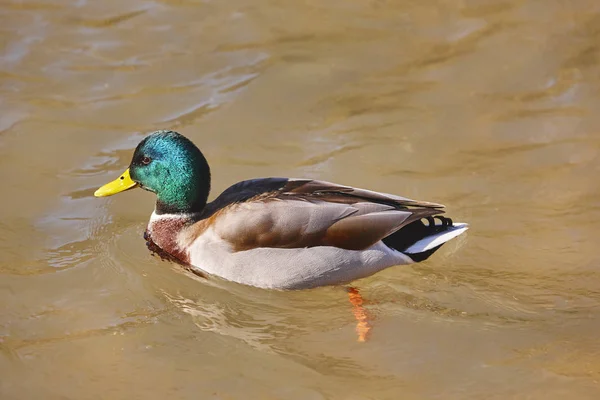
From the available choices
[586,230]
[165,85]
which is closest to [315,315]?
[586,230]

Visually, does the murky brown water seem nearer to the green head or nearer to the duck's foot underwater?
the duck's foot underwater

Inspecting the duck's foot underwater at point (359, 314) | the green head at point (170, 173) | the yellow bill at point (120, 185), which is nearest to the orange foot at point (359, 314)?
the duck's foot underwater at point (359, 314)

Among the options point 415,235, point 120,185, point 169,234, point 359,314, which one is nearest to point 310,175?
point 415,235

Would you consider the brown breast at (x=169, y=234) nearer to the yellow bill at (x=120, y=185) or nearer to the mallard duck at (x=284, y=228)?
the mallard duck at (x=284, y=228)

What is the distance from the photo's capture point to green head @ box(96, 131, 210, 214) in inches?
239

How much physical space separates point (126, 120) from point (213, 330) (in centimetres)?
281

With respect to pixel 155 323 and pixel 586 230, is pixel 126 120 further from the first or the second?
pixel 586 230

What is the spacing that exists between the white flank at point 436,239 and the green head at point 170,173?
59.0 inches

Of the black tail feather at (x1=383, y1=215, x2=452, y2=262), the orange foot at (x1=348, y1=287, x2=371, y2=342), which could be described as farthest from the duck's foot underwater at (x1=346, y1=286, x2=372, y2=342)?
the black tail feather at (x1=383, y1=215, x2=452, y2=262)

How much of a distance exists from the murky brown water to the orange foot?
55 millimetres

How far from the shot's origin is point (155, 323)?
17.7ft

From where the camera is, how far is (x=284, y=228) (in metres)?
5.66

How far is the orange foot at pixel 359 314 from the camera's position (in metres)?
5.33

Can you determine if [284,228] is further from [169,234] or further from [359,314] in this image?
[169,234]
